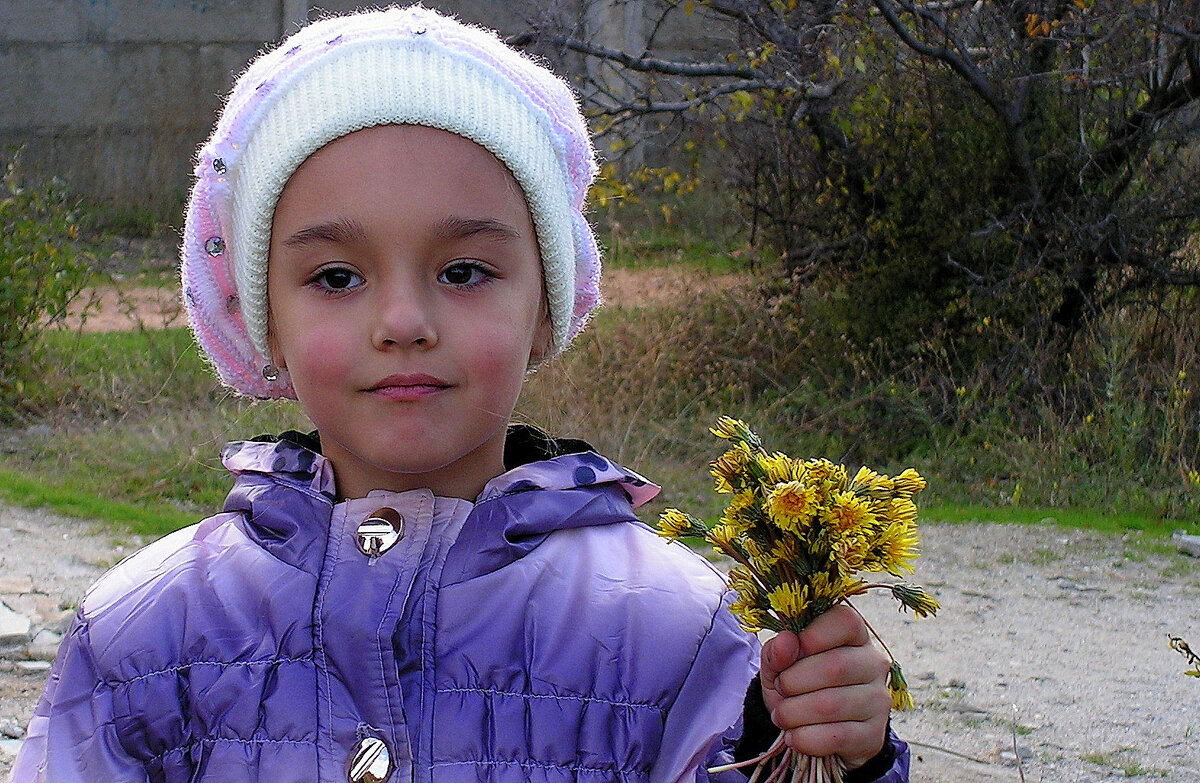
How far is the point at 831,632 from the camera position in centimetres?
143

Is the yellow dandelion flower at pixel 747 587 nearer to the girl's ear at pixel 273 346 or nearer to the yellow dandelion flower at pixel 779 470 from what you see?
the yellow dandelion flower at pixel 779 470

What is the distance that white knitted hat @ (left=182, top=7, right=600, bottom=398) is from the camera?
177 centimetres

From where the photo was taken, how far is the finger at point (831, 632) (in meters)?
1.42

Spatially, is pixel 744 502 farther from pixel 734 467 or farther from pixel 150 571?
pixel 150 571

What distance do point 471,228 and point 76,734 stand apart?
0.75m

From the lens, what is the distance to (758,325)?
7246 mm

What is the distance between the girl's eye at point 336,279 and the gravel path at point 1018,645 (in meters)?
1.61

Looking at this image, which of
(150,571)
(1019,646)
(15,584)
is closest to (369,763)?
(150,571)

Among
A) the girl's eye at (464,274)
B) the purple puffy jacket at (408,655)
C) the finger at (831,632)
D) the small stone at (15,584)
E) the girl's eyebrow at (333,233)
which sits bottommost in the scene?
the small stone at (15,584)

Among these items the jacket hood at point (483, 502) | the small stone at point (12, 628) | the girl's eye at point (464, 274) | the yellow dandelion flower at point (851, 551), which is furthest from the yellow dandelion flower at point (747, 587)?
the small stone at point (12, 628)

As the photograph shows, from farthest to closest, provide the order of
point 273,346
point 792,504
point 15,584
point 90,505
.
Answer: point 90,505, point 15,584, point 273,346, point 792,504

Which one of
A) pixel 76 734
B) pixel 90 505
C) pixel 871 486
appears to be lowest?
pixel 90 505

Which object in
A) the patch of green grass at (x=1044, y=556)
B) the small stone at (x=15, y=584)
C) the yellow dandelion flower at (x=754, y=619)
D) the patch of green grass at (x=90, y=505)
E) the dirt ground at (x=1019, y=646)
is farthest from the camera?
the patch of green grass at (x=90, y=505)

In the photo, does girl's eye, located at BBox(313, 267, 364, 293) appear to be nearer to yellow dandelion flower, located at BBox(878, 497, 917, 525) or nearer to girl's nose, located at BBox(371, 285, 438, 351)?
girl's nose, located at BBox(371, 285, 438, 351)
